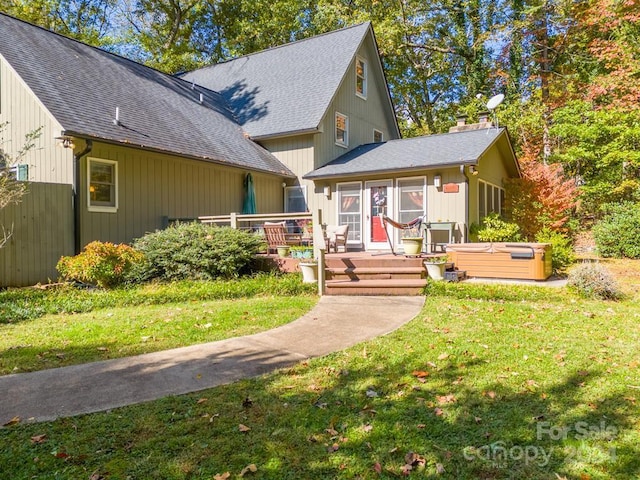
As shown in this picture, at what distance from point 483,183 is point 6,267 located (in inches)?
470

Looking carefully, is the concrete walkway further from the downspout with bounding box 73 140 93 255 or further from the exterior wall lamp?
the exterior wall lamp

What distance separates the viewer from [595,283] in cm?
698

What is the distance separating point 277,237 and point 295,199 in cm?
452

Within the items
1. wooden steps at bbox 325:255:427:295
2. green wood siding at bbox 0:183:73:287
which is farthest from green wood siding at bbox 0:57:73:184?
wooden steps at bbox 325:255:427:295

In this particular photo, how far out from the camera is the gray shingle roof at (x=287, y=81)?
14750 millimetres

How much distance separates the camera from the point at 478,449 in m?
2.59

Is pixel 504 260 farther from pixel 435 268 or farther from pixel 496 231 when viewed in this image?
pixel 496 231

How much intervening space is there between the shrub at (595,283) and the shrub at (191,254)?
6082mm

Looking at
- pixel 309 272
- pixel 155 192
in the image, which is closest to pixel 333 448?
pixel 309 272

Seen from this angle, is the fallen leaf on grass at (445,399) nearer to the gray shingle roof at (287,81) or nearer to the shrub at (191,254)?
the shrub at (191,254)

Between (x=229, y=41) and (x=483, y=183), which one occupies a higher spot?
(x=229, y=41)

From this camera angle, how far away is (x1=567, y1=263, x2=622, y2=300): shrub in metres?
6.93

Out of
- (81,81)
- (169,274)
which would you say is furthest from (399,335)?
(81,81)

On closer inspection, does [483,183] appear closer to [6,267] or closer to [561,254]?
[561,254]
